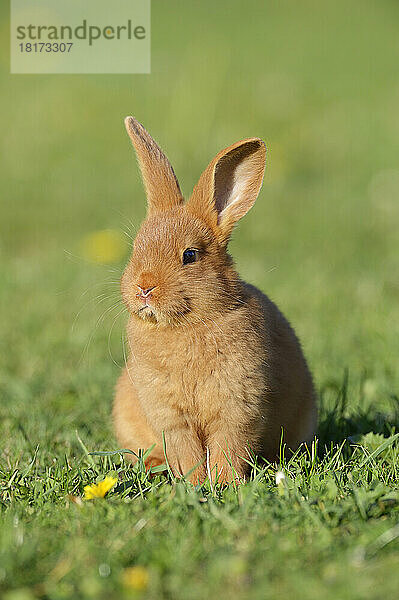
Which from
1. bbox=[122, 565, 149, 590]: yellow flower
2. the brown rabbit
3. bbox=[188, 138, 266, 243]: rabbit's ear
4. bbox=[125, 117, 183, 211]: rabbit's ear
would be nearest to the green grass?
bbox=[122, 565, 149, 590]: yellow flower

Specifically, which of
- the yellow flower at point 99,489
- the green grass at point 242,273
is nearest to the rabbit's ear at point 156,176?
the green grass at point 242,273

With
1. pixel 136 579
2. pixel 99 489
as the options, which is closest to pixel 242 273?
pixel 99 489

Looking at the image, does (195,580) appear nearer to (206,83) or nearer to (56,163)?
(56,163)

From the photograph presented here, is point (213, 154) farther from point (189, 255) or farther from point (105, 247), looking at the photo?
point (189, 255)

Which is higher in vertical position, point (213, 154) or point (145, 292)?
point (213, 154)

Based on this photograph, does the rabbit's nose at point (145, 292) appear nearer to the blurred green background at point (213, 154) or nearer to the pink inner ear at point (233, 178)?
the blurred green background at point (213, 154)

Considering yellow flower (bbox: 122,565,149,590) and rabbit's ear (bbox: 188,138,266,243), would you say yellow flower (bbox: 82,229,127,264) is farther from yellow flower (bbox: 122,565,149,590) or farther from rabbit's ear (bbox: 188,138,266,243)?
yellow flower (bbox: 122,565,149,590)
